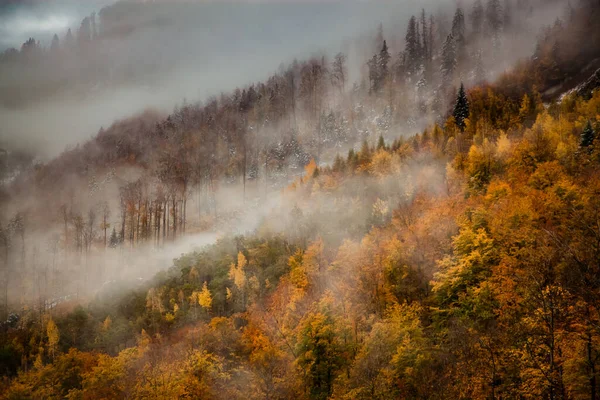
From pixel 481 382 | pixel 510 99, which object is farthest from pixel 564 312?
pixel 510 99

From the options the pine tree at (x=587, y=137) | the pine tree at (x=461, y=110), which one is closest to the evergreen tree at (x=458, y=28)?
the pine tree at (x=461, y=110)

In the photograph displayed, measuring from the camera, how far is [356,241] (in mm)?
56406

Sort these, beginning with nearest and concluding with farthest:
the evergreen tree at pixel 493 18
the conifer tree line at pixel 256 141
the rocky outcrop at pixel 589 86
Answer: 1. the rocky outcrop at pixel 589 86
2. the conifer tree line at pixel 256 141
3. the evergreen tree at pixel 493 18

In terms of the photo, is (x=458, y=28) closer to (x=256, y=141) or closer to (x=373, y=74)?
(x=373, y=74)

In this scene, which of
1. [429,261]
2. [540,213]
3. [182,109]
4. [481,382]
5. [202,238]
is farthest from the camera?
[182,109]

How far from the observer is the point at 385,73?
124m

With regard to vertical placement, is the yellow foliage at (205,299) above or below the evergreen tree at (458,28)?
below

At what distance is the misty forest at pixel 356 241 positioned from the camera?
24.5 meters

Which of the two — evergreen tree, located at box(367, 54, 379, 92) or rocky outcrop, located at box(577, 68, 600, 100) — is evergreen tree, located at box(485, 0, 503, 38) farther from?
rocky outcrop, located at box(577, 68, 600, 100)

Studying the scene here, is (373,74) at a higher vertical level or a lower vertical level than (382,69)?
lower

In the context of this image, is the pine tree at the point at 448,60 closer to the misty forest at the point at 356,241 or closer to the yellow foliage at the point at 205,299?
the misty forest at the point at 356,241

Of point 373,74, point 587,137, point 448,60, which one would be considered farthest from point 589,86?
Result: point 373,74

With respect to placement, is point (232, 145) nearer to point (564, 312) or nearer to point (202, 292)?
point (202, 292)

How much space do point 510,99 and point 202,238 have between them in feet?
A: 266
